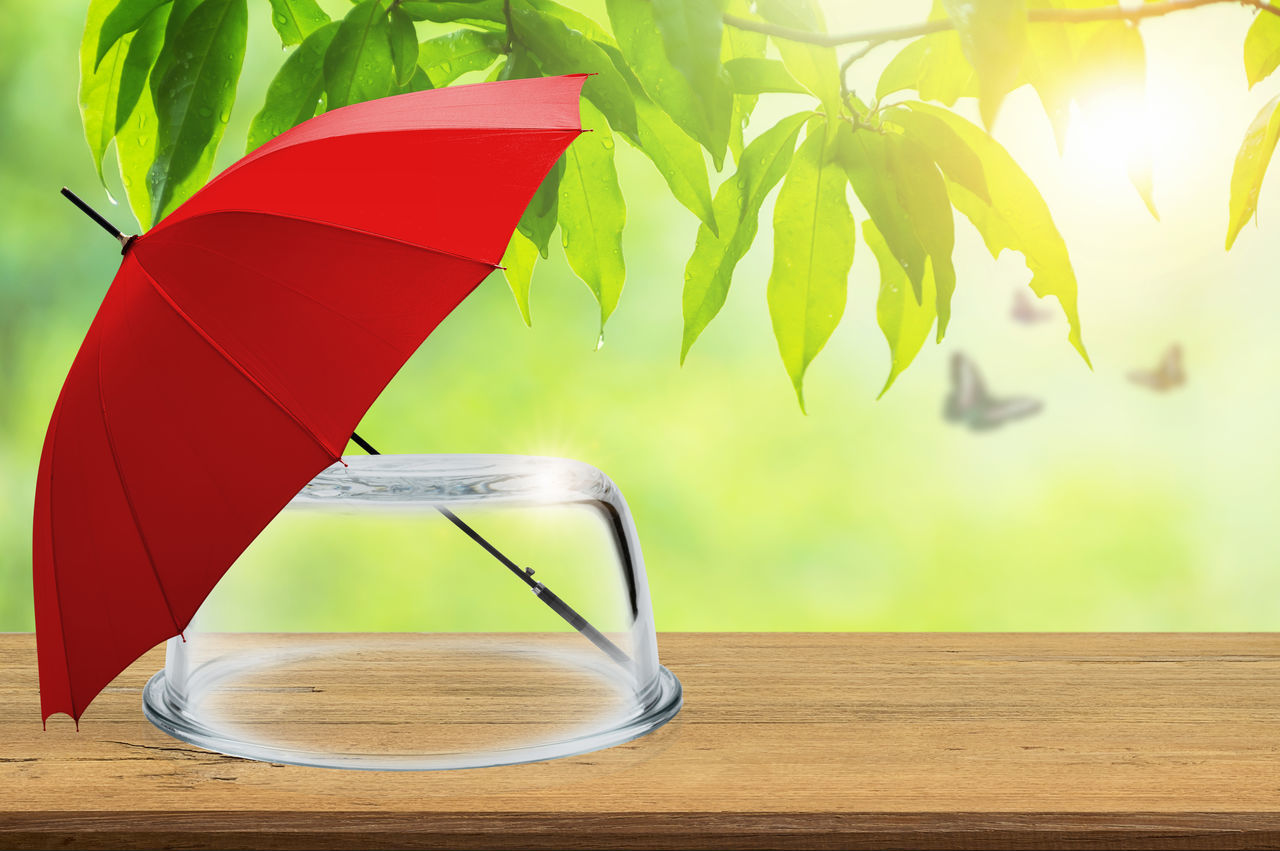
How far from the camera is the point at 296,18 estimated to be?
25.9 inches

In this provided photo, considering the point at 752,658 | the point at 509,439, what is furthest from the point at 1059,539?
the point at 752,658

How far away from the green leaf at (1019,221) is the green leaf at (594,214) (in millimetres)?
186

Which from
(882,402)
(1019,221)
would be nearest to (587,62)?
(1019,221)

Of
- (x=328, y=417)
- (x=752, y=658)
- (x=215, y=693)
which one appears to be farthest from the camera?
(x=752, y=658)

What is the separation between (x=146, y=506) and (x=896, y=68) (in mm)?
432

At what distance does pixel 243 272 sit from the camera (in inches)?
20.2

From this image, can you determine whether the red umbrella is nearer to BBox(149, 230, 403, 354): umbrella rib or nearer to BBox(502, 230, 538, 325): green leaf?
BBox(149, 230, 403, 354): umbrella rib

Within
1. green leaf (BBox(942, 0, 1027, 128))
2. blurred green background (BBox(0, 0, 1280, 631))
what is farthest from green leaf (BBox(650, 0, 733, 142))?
blurred green background (BBox(0, 0, 1280, 631))

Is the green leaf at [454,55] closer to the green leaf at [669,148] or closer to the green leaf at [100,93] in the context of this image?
the green leaf at [669,148]

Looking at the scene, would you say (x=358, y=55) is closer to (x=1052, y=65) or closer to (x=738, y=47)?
(x=738, y=47)

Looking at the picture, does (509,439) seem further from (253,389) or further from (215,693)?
(253,389)

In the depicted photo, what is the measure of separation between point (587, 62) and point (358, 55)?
0.12 metres

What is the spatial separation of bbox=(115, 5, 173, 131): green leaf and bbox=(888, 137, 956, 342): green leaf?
0.41 m

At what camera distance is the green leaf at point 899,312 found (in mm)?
644
